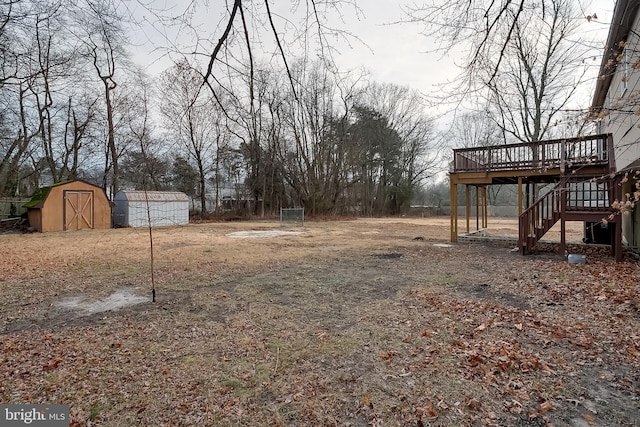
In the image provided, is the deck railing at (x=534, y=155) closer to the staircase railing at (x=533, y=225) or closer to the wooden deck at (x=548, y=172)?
the wooden deck at (x=548, y=172)

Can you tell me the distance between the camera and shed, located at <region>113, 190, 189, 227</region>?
19047 mm

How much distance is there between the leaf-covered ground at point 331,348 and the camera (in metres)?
2.34

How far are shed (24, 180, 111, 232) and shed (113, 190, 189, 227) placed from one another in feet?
2.82

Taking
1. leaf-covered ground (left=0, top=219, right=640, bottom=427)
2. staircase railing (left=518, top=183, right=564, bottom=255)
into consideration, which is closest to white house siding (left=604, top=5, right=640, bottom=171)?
staircase railing (left=518, top=183, right=564, bottom=255)

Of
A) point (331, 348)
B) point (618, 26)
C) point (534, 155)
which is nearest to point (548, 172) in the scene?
point (534, 155)

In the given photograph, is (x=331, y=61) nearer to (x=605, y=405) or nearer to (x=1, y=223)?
(x=605, y=405)

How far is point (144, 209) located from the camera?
63.6 ft

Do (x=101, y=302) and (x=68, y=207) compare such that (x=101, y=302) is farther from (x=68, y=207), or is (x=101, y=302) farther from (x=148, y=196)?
(x=148, y=196)

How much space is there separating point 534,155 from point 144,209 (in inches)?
762

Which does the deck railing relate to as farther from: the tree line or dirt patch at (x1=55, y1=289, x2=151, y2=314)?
dirt patch at (x1=55, y1=289, x2=151, y2=314)

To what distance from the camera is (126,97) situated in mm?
21844

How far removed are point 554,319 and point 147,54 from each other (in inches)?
205

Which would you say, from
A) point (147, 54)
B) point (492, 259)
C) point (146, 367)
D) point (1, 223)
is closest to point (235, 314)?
point (146, 367)

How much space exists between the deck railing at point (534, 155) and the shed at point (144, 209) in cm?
1595
